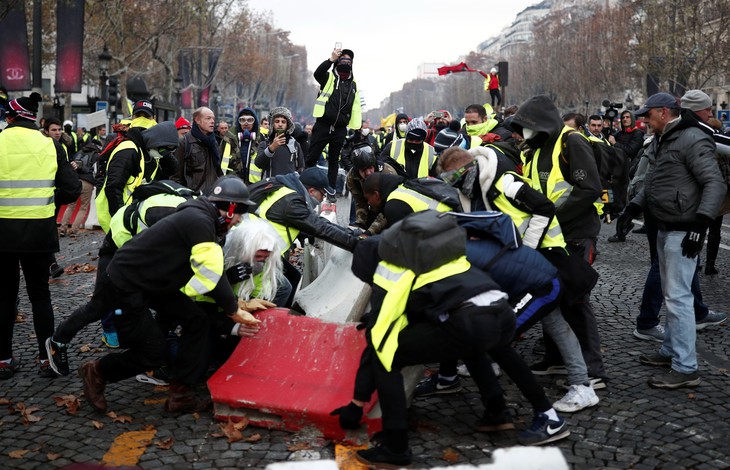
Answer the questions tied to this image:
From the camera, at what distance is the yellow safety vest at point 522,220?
5.29m

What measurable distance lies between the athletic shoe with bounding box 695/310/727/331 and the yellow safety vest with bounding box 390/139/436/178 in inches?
122

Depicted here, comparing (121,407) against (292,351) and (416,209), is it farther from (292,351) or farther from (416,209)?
(416,209)

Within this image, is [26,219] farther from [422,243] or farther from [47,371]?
[422,243]

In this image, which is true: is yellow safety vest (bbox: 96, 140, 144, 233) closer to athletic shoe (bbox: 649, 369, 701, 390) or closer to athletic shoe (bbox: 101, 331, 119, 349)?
athletic shoe (bbox: 101, 331, 119, 349)

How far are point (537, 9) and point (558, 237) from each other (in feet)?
570

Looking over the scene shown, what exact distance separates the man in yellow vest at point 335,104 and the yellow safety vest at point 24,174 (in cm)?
381

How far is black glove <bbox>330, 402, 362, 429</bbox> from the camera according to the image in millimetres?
4641

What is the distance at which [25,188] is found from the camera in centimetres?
611

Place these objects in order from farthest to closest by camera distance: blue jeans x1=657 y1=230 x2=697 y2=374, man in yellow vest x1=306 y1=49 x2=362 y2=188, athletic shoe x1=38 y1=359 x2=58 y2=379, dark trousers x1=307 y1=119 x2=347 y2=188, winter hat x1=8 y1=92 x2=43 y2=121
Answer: dark trousers x1=307 y1=119 x2=347 y2=188, man in yellow vest x1=306 y1=49 x2=362 y2=188, winter hat x1=8 y1=92 x2=43 y2=121, athletic shoe x1=38 y1=359 x2=58 y2=379, blue jeans x1=657 y1=230 x2=697 y2=374

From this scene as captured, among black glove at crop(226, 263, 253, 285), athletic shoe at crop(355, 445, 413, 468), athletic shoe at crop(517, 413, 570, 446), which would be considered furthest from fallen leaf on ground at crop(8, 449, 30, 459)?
athletic shoe at crop(517, 413, 570, 446)

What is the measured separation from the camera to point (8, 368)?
6.03 meters

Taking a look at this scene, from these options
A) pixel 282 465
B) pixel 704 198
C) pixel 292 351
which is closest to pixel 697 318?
pixel 704 198

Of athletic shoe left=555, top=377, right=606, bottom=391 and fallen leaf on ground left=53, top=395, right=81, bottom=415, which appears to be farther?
athletic shoe left=555, top=377, right=606, bottom=391

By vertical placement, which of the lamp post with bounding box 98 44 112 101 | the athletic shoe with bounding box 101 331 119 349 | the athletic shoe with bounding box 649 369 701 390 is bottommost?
the athletic shoe with bounding box 101 331 119 349
